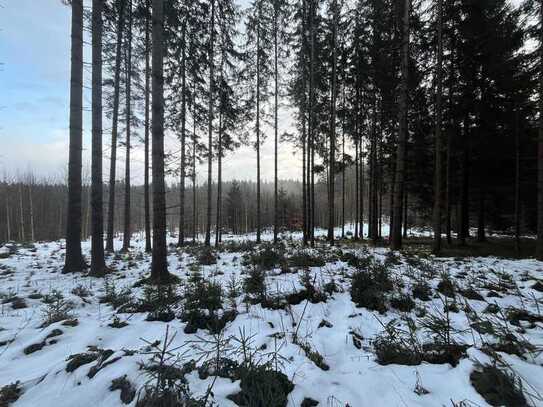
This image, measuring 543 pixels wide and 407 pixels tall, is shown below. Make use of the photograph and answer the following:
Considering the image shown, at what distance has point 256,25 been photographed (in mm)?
16016

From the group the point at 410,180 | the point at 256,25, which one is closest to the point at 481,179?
the point at 410,180

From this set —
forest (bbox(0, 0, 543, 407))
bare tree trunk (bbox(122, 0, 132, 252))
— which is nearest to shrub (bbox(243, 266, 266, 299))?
forest (bbox(0, 0, 543, 407))

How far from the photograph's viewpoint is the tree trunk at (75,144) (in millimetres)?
7262

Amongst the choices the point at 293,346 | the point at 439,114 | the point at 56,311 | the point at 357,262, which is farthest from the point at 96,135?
the point at 439,114

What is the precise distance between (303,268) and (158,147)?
440 centimetres

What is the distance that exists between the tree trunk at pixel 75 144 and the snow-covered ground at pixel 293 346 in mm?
2001

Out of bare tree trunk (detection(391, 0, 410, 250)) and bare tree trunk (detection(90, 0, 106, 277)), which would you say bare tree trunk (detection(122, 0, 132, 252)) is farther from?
bare tree trunk (detection(391, 0, 410, 250))

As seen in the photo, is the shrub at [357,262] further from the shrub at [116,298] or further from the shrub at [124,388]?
the shrub at [124,388]

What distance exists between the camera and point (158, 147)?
Result: 608 cm

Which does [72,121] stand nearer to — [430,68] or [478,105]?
[430,68]

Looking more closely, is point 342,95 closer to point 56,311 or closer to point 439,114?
point 439,114

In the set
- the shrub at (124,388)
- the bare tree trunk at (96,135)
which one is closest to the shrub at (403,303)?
the shrub at (124,388)

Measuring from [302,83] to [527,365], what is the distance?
1546 centimetres

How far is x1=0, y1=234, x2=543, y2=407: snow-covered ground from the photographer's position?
214cm
